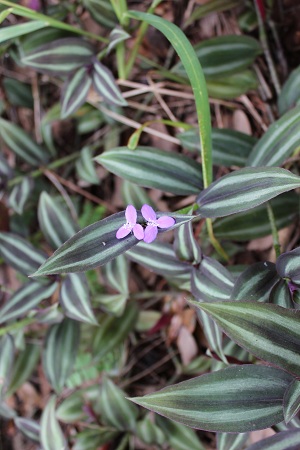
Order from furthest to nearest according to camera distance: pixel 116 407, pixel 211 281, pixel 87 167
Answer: pixel 87 167, pixel 116 407, pixel 211 281

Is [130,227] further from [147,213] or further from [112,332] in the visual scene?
[112,332]

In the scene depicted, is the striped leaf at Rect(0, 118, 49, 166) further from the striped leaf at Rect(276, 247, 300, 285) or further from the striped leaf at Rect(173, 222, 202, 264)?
the striped leaf at Rect(276, 247, 300, 285)

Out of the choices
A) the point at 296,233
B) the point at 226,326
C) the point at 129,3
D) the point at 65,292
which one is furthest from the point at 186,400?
the point at 129,3

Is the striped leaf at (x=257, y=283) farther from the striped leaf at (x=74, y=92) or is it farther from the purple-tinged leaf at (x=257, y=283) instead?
the striped leaf at (x=74, y=92)

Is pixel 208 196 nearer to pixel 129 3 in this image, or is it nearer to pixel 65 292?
pixel 65 292

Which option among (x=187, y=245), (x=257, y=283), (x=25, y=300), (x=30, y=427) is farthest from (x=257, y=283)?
(x=30, y=427)

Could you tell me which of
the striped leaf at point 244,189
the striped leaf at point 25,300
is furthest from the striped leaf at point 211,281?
the striped leaf at point 25,300

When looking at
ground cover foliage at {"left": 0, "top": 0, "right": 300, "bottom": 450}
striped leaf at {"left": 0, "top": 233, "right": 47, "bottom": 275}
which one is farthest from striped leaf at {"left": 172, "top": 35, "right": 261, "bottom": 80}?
striped leaf at {"left": 0, "top": 233, "right": 47, "bottom": 275}
